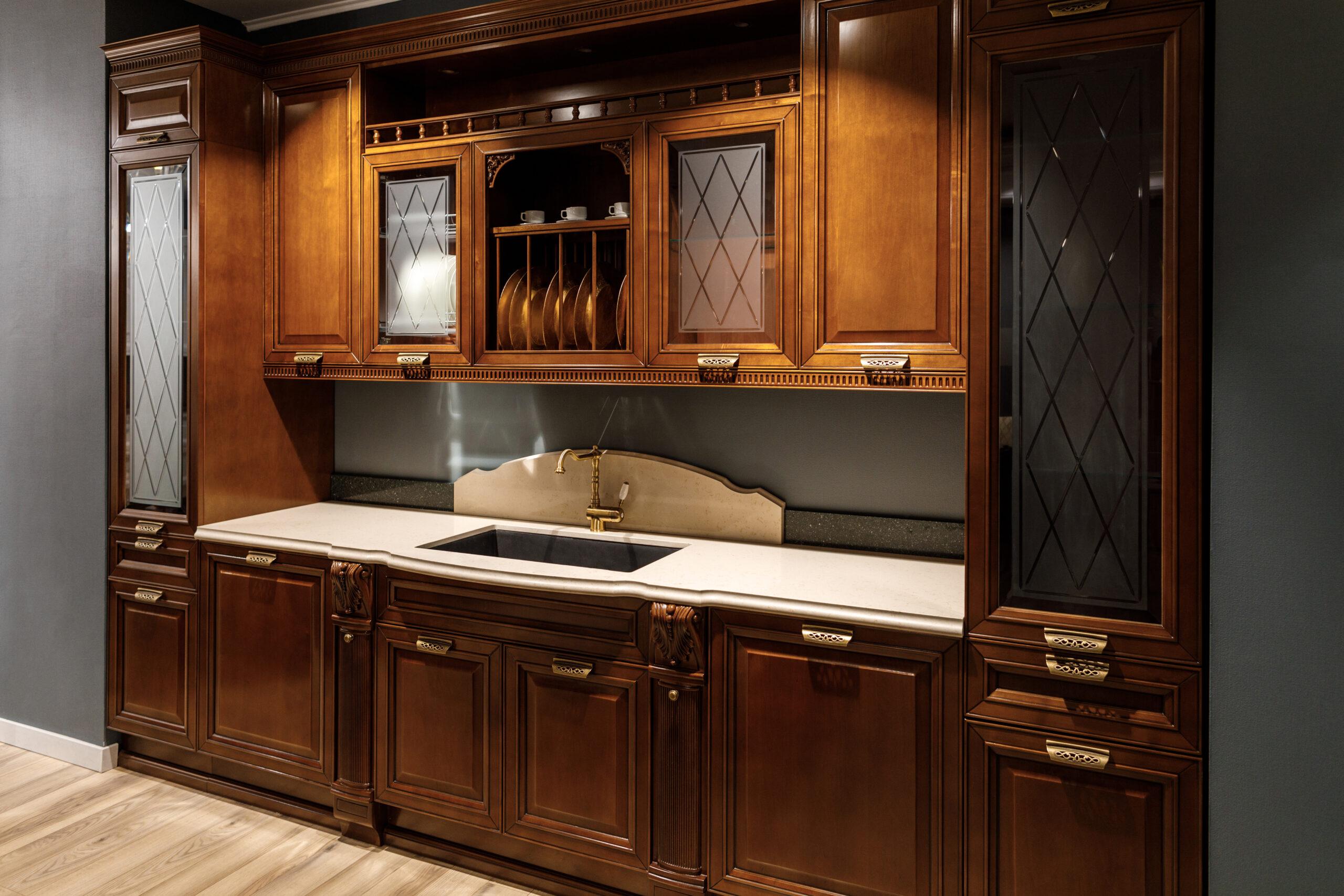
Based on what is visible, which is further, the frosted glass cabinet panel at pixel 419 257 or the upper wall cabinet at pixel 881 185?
the frosted glass cabinet panel at pixel 419 257

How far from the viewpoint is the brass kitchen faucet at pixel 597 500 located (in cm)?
A: 284

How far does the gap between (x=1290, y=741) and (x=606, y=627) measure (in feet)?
4.82

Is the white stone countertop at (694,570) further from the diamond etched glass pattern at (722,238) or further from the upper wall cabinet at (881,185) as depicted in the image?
the diamond etched glass pattern at (722,238)

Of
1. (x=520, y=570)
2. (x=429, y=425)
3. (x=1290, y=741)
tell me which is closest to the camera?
(x=1290, y=741)

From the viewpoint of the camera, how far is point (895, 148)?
2.14m

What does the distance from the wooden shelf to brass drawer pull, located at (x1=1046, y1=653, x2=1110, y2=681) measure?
1567 mm

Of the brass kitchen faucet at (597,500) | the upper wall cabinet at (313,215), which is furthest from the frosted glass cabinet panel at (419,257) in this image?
the brass kitchen faucet at (597,500)

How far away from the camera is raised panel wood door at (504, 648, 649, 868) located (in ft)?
7.26

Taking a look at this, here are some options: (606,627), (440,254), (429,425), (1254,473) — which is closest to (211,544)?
(429,425)

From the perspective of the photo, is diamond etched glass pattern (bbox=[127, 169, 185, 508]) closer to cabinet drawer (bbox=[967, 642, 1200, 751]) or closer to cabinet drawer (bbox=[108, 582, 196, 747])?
cabinet drawer (bbox=[108, 582, 196, 747])

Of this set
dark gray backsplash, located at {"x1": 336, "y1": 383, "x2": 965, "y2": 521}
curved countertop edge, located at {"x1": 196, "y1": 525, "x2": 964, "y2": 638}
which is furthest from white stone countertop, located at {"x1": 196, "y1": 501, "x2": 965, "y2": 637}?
dark gray backsplash, located at {"x1": 336, "y1": 383, "x2": 965, "y2": 521}

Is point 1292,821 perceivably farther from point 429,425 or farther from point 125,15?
point 125,15

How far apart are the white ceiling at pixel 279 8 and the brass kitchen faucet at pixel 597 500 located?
5.98ft

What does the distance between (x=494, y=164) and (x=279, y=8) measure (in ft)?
4.60
